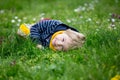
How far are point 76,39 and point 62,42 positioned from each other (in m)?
0.24

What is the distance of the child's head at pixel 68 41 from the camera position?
5816mm

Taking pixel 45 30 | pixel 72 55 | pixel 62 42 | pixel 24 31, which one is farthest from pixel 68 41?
pixel 24 31

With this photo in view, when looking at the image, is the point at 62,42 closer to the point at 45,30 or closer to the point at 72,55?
the point at 72,55

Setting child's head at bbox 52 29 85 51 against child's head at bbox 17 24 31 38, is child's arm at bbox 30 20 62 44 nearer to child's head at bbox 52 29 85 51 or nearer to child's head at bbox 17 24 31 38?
child's head at bbox 17 24 31 38

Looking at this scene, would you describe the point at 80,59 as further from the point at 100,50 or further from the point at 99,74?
the point at 99,74

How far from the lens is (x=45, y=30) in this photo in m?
6.52

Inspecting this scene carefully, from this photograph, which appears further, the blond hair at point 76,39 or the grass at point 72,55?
the blond hair at point 76,39

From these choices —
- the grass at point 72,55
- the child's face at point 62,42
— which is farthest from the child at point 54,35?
the grass at point 72,55

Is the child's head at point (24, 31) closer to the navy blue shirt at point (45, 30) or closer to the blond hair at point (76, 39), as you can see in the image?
A: the navy blue shirt at point (45, 30)

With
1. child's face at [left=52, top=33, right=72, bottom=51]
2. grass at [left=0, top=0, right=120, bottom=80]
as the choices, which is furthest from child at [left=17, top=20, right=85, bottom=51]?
grass at [left=0, top=0, right=120, bottom=80]

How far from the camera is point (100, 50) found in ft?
17.1

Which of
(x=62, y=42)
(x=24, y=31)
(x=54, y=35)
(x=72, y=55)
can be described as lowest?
(x=72, y=55)

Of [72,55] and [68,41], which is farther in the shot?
[68,41]

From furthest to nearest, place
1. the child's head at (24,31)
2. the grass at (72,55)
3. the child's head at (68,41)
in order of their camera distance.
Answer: the child's head at (24,31) → the child's head at (68,41) → the grass at (72,55)
